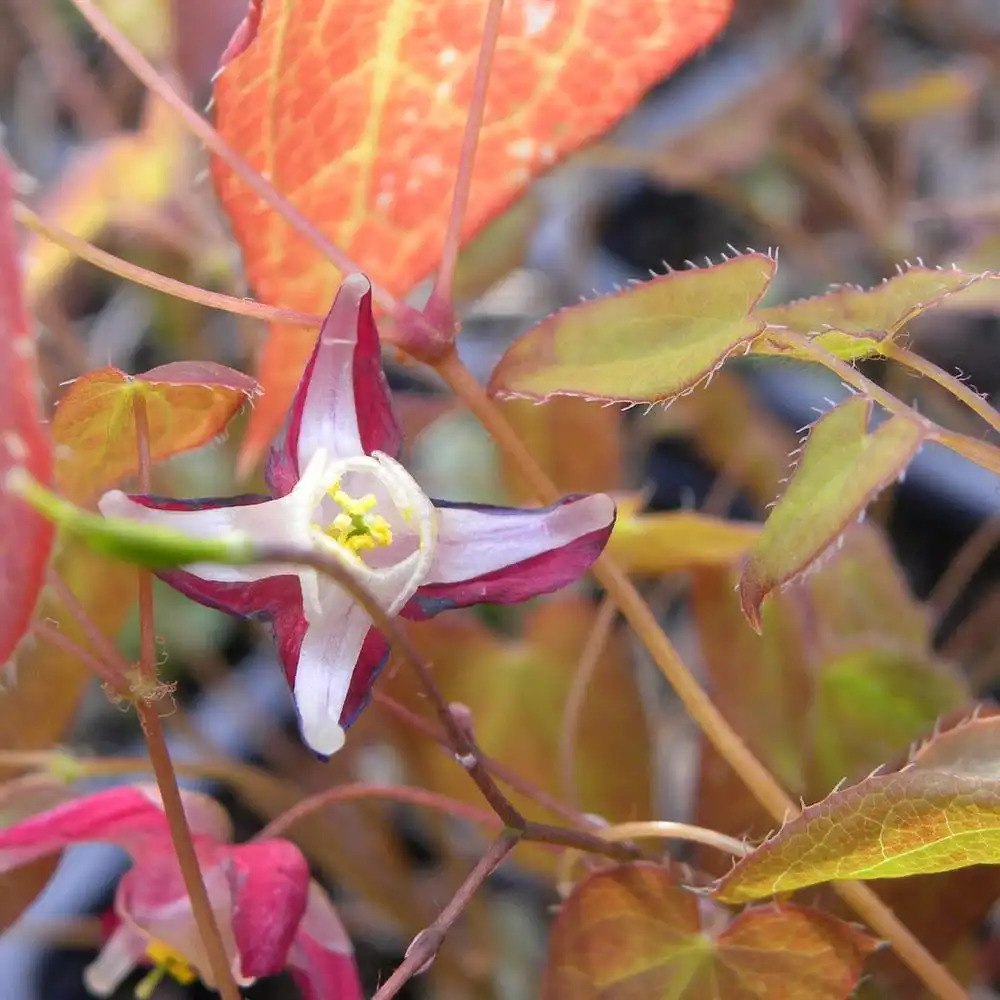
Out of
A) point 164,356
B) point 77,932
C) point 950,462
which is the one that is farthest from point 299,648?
point 164,356

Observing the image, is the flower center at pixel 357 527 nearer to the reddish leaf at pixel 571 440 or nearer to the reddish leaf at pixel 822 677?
the reddish leaf at pixel 822 677

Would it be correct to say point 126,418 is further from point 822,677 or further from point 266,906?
point 822,677

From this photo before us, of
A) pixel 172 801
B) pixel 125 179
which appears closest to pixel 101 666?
pixel 172 801

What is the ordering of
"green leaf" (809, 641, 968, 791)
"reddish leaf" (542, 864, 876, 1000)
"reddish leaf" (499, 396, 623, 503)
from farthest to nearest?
1. "reddish leaf" (499, 396, 623, 503)
2. "green leaf" (809, 641, 968, 791)
3. "reddish leaf" (542, 864, 876, 1000)

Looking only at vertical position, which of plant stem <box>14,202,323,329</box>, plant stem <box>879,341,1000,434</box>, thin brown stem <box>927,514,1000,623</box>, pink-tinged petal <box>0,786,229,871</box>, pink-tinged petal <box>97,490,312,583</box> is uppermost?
plant stem <box>14,202,323,329</box>

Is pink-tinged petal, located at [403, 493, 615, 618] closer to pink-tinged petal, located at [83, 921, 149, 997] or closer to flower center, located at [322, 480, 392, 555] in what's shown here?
flower center, located at [322, 480, 392, 555]

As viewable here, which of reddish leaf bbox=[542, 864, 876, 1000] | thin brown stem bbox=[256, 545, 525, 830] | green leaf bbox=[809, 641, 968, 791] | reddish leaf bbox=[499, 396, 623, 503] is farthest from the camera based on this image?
reddish leaf bbox=[499, 396, 623, 503]

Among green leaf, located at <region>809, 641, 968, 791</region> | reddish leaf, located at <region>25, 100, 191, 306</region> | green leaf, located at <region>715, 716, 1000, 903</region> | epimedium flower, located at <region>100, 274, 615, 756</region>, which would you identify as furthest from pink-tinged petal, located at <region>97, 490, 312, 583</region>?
reddish leaf, located at <region>25, 100, 191, 306</region>
